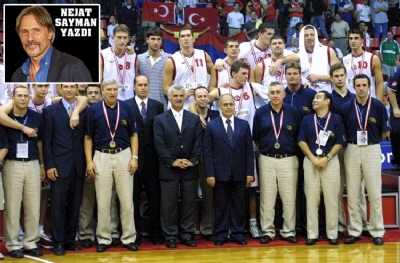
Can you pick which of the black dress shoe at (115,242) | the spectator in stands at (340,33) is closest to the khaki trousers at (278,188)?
the black dress shoe at (115,242)

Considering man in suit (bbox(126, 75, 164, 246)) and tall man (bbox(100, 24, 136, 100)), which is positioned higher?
tall man (bbox(100, 24, 136, 100))

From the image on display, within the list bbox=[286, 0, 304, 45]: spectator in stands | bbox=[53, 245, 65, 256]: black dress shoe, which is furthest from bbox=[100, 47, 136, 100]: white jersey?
bbox=[286, 0, 304, 45]: spectator in stands

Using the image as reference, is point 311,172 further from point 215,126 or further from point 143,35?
point 143,35

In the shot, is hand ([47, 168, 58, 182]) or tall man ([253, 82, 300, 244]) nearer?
hand ([47, 168, 58, 182])

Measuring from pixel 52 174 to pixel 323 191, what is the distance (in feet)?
9.95

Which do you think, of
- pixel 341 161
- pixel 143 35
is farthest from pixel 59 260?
pixel 143 35

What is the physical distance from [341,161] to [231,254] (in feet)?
6.01

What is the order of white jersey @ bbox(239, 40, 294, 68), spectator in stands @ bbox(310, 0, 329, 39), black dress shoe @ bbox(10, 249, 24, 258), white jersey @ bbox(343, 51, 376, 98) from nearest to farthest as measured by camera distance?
black dress shoe @ bbox(10, 249, 24, 258) < white jersey @ bbox(343, 51, 376, 98) < white jersey @ bbox(239, 40, 294, 68) < spectator in stands @ bbox(310, 0, 329, 39)

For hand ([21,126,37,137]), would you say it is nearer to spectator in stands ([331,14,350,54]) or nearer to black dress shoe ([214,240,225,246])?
black dress shoe ([214,240,225,246])

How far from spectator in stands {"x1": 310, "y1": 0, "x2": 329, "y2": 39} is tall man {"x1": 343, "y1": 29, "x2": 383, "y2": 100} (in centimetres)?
946

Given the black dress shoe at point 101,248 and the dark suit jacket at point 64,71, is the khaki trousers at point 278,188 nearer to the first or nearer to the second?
the black dress shoe at point 101,248

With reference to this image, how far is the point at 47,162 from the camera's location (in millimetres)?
8547

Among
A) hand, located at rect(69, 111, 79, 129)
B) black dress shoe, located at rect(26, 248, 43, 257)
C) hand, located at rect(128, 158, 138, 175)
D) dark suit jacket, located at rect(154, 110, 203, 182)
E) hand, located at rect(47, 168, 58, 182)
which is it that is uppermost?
hand, located at rect(69, 111, 79, 129)

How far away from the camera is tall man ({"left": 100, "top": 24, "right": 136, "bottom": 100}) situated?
9406mm
